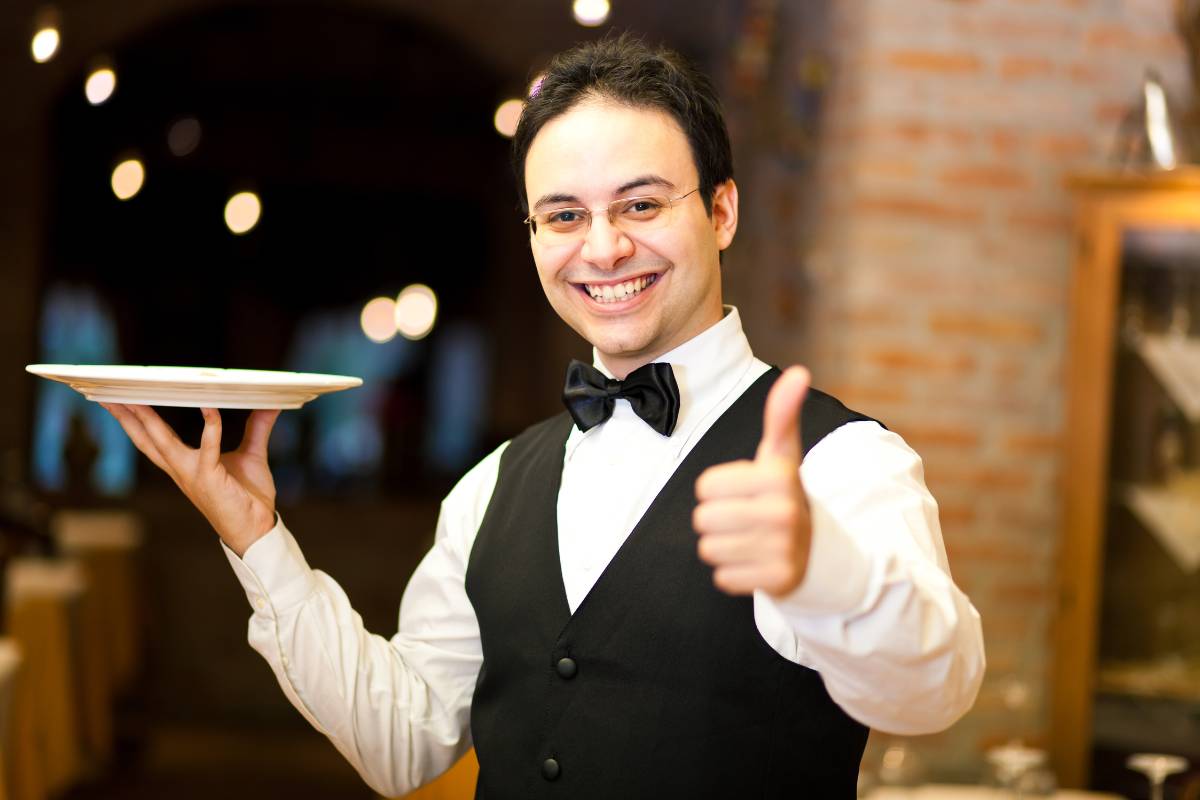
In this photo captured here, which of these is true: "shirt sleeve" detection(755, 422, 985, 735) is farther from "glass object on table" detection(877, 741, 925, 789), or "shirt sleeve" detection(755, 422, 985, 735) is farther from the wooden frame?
the wooden frame

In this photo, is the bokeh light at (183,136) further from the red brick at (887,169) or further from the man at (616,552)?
the man at (616,552)

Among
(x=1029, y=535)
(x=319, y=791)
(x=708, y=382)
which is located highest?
(x=708, y=382)

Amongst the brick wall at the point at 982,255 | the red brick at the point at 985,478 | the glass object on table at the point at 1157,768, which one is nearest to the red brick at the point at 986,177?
the brick wall at the point at 982,255

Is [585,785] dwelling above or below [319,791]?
above

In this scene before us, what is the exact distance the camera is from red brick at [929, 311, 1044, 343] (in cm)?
349

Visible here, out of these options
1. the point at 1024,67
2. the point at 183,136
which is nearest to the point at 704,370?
the point at 1024,67

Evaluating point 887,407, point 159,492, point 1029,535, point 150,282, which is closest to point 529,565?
point 887,407

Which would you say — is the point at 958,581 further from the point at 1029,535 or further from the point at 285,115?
the point at 285,115

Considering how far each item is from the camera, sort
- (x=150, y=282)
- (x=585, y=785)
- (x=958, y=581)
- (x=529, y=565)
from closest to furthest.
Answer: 1. (x=585, y=785)
2. (x=529, y=565)
3. (x=958, y=581)
4. (x=150, y=282)

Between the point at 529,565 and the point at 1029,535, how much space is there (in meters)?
2.29

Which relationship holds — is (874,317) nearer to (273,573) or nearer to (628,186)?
(628,186)

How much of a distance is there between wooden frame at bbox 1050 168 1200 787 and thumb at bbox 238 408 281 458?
224cm

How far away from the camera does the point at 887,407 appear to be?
347 cm

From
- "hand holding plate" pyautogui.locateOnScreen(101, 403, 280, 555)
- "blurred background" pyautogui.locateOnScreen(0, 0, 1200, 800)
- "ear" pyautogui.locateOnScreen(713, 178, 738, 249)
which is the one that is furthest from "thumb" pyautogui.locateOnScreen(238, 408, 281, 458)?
"blurred background" pyautogui.locateOnScreen(0, 0, 1200, 800)
